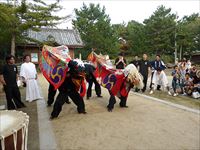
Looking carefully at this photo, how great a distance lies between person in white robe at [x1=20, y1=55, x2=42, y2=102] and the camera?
24.6 ft

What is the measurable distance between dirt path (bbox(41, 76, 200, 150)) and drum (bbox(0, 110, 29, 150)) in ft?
4.88

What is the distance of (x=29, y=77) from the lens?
7.67 meters

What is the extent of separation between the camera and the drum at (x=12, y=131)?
2354 mm

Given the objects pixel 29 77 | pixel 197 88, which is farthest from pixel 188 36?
pixel 29 77

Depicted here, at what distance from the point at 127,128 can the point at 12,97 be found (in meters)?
3.60

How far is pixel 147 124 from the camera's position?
17.2ft

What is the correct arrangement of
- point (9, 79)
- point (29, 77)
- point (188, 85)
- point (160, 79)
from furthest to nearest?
point (160, 79), point (188, 85), point (29, 77), point (9, 79)

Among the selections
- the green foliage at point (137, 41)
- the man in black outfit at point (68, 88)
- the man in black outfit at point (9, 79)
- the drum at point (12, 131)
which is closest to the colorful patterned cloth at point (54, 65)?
the man in black outfit at point (68, 88)

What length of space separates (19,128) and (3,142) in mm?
230

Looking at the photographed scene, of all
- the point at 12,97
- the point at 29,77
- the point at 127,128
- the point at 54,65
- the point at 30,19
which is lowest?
the point at 127,128

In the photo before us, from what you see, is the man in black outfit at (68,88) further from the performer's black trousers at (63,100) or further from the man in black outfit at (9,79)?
the man in black outfit at (9,79)

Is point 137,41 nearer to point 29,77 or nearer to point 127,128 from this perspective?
point 29,77

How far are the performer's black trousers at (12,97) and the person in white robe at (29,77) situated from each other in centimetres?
96

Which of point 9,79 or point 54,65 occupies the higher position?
point 54,65
